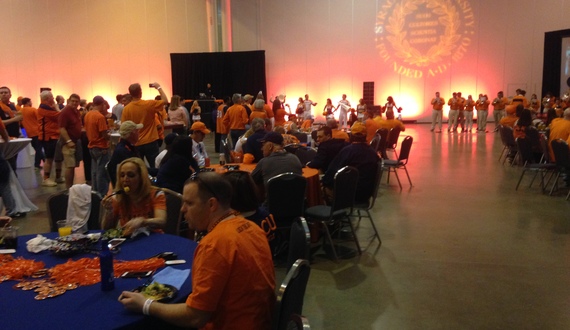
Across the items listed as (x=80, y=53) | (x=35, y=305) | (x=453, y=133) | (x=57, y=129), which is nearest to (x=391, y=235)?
(x=35, y=305)

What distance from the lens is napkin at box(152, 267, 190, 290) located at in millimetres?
2182

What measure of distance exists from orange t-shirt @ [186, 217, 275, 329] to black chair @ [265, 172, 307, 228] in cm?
224

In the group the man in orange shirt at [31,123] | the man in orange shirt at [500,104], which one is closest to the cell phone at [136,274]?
the man in orange shirt at [31,123]

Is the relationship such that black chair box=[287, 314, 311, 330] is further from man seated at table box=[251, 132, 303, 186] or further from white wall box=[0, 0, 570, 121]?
white wall box=[0, 0, 570, 121]

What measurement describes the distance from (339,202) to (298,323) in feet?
9.06

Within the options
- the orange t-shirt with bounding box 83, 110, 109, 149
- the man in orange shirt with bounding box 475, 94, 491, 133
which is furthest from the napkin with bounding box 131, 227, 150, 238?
the man in orange shirt with bounding box 475, 94, 491, 133

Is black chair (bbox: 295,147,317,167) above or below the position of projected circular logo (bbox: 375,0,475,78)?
below

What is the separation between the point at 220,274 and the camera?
176 cm

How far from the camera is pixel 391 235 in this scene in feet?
17.5

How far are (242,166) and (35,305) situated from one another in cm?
359

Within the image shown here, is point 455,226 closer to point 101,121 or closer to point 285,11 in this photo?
point 101,121

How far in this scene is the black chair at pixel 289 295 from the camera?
73.7 inches

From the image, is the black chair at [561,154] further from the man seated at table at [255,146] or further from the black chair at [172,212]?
the black chair at [172,212]

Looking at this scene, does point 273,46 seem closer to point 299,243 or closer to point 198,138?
point 198,138
